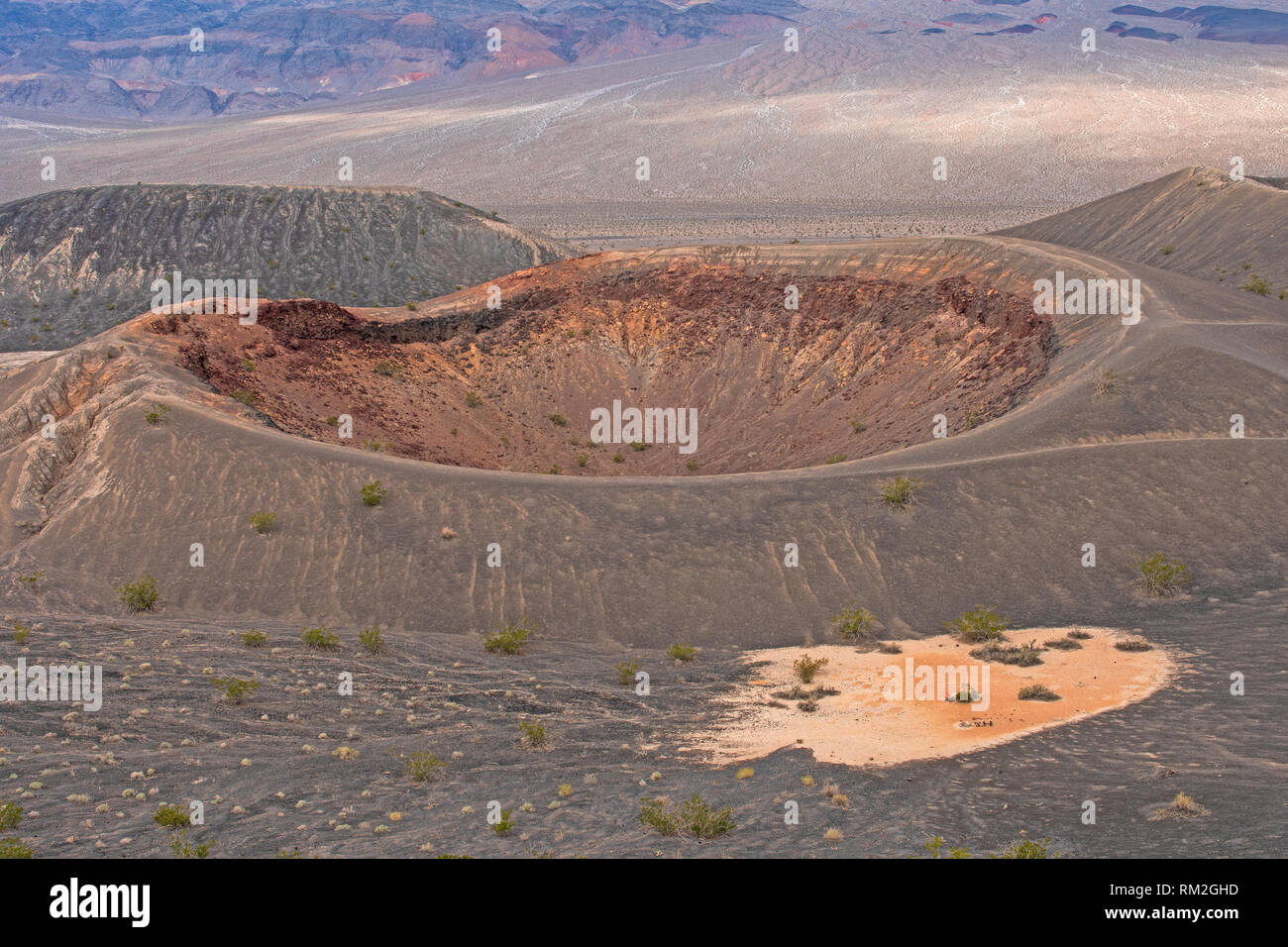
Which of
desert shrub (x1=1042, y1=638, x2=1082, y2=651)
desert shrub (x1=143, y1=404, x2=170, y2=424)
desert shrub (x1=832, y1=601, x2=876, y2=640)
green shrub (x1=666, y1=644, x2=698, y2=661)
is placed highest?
desert shrub (x1=143, y1=404, x2=170, y2=424)

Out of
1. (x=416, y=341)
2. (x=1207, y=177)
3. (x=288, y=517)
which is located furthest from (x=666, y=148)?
(x=288, y=517)

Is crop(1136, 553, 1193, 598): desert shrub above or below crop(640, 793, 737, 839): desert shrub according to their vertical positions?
above

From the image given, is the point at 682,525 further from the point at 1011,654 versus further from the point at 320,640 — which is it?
the point at 320,640

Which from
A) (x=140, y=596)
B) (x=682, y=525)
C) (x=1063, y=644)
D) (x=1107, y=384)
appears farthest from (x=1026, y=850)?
(x=1107, y=384)

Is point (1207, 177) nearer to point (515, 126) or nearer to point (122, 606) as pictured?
point (122, 606)

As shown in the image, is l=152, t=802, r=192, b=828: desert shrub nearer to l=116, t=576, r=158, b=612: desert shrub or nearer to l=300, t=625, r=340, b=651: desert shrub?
l=300, t=625, r=340, b=651: desert shrub

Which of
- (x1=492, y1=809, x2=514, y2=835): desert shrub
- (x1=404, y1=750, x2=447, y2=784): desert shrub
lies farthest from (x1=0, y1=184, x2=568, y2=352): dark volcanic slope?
(x1=492, y1=809, x2=514, y2=835): desert shrub
